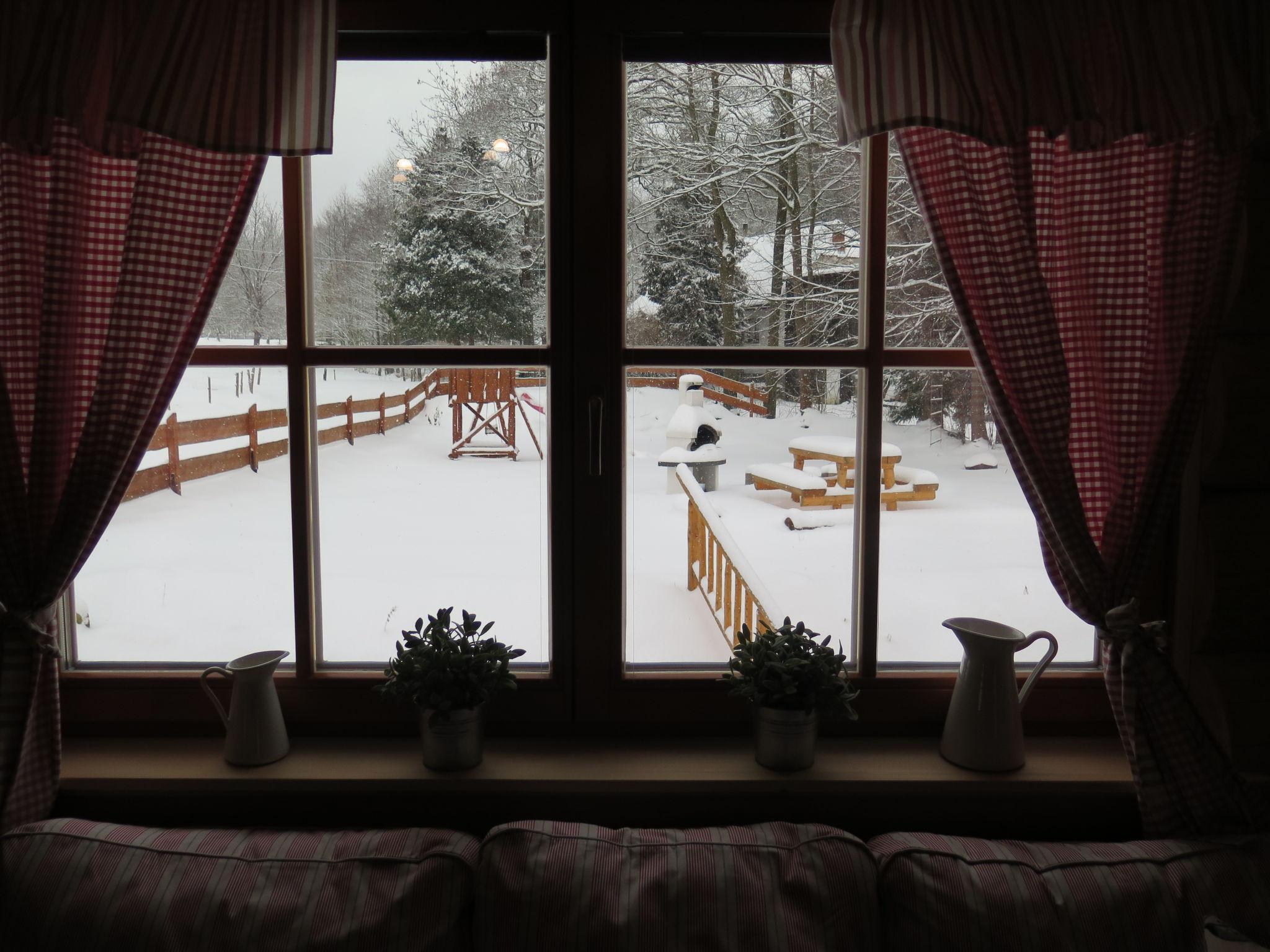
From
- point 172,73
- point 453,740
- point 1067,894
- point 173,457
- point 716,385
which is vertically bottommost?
point 1067,894

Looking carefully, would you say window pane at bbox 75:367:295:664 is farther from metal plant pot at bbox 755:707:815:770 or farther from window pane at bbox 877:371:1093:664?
window pane at bbox 877:371:1093:664

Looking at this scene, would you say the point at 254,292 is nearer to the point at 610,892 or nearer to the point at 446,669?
the point at 446,669

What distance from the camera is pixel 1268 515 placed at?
142 cm

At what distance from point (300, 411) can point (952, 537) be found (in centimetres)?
124

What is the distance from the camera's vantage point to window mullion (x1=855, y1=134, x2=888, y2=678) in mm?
1516

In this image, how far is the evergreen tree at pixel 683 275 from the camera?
4.98ft

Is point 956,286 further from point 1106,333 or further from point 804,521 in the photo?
point 804,521

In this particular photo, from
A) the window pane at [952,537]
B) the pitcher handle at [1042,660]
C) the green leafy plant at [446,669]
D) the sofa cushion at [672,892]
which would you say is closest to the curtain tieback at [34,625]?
the green leafy plant at [446,669]

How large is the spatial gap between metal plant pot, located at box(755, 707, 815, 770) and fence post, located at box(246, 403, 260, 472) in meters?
1.02

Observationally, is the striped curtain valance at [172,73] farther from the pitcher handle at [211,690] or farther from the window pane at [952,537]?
the window pane at [952,537]

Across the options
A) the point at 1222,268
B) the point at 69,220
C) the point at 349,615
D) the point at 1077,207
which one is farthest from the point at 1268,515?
the point at 69,220

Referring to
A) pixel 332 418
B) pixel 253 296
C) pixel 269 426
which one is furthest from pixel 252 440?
pixel 253 296

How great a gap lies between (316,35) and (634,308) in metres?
0.67

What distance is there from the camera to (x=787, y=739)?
4.68 feet
